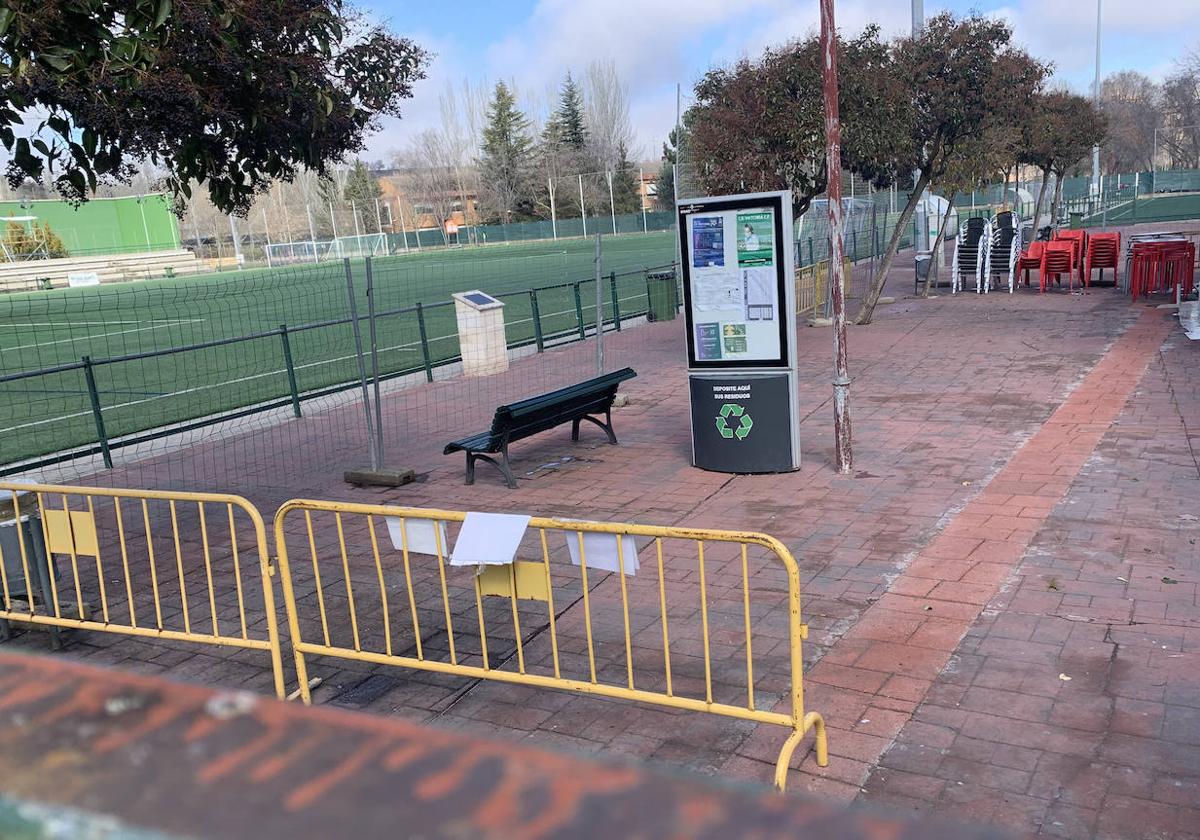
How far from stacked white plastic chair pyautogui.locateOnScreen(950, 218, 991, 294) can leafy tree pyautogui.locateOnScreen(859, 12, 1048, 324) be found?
14.2 ft

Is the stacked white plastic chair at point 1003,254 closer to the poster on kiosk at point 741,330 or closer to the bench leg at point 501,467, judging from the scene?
the poster on kiosk at point 741,330

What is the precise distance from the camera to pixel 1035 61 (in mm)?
16906

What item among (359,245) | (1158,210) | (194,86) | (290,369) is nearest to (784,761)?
(194,86)

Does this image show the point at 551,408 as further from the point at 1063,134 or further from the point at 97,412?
the point at 1063,134

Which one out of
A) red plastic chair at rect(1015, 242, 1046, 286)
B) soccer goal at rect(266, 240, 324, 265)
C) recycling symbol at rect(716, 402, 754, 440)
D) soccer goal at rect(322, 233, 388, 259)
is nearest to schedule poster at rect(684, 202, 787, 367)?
recycling symbol at rect(716, 402, 754, 440)

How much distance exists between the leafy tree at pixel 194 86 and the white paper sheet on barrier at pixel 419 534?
8.35 ft

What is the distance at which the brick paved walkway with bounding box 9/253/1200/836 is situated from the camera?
3990 millimetres

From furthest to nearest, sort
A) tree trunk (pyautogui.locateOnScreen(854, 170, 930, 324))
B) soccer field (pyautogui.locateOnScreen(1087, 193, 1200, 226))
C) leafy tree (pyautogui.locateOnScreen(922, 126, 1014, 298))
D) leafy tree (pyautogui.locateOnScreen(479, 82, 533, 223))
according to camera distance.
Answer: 1. leafy tree (pyautogui.locateOnScreen(479, 82, 533, 223))
2. soccer field (pyautogui.locateOnScreen(1087, 193, 1200, 226))
3. tree trunk (pyautogui.locateOnScreen(854, 170, 930, 324))
4. leafy tree (pyautogui.locateOnScreen(922, 126, 1014, 298))

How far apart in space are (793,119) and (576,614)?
32.5 feet

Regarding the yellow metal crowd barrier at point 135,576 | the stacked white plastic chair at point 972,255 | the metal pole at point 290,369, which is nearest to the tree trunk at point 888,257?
the stacked white plastic chair at point 972,255

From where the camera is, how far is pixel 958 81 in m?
15.9

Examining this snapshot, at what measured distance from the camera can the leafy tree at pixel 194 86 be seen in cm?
524

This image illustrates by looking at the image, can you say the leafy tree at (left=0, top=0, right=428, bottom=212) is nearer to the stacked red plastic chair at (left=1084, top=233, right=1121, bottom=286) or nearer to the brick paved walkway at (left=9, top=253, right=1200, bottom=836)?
the brick paved walkway at (left=9, top=253, right=1200, bottom=836)

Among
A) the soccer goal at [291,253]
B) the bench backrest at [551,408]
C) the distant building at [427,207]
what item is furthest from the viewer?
the distant building at [427,207]
